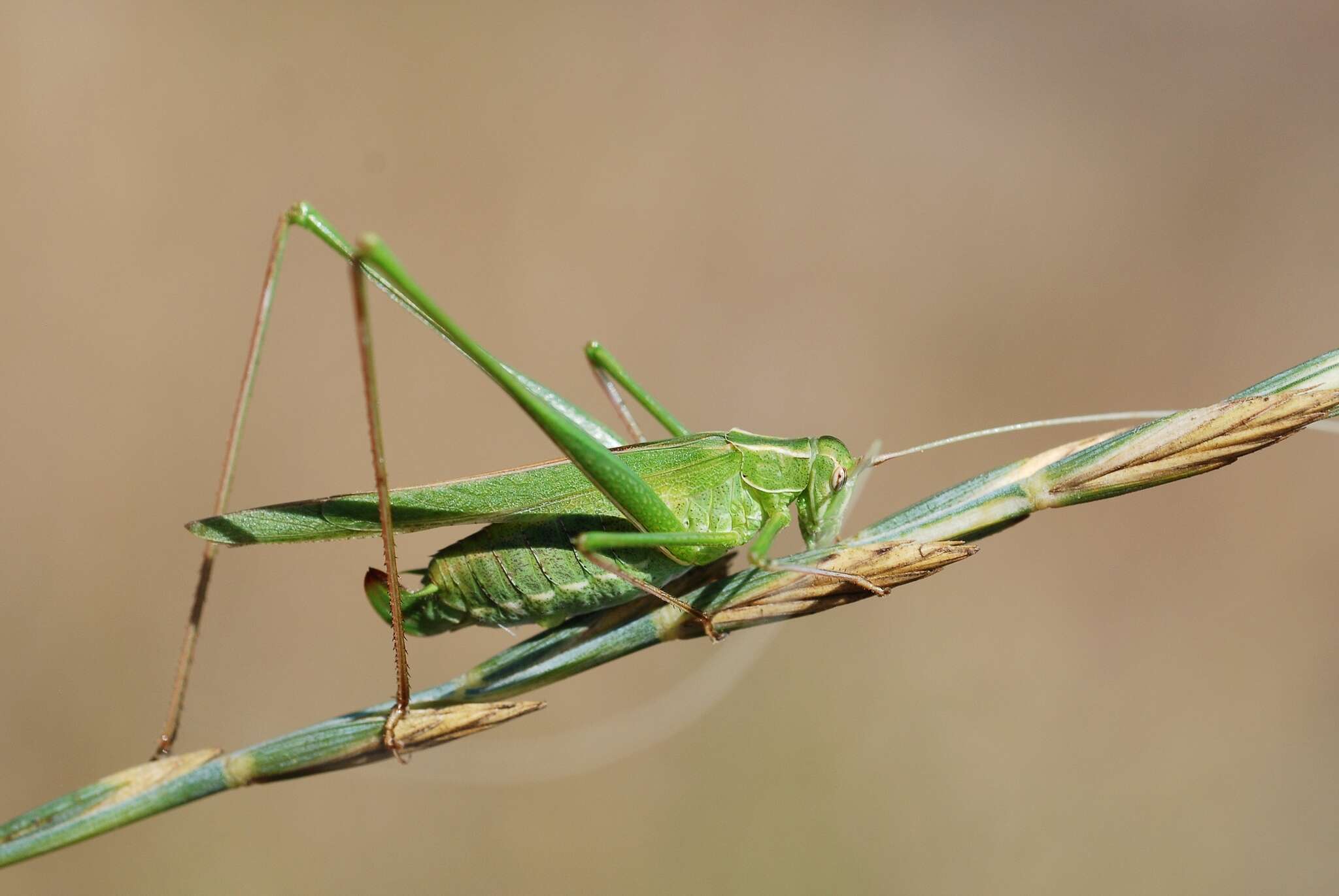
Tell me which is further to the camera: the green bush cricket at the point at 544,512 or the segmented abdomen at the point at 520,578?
the segmented abdomen at the point at 520,578

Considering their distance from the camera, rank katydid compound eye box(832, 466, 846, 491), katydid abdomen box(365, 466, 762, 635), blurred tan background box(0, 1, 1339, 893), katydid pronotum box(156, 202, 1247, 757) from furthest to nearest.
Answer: blurred tan background box(0, 1, 1339, 893)
katydid compound eye box(832, 466, 846, 491)
katydid abdomen box(365, 466, 762, 635)
katydid pronotum box(156, 202, 1247, 757)

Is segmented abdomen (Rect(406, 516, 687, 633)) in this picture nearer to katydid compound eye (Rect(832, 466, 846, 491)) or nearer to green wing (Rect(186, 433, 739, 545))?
green wing (Rect(186, 433, 739, 545))

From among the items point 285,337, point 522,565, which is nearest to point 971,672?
point 522,565

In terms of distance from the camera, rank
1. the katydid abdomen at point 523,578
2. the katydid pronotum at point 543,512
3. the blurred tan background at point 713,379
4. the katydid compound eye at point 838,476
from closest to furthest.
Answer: the katydid pronotum at point 543,512
the katydid abdomen at point 523,578
the katydid compound eye at point 838,476
the blurred tan background at point 713,379

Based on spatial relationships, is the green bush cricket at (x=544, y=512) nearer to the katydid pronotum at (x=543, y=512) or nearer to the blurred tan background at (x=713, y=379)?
the katydid pronotum at (x=543, y=512)

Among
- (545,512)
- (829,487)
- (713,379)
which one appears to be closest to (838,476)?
(829,487)

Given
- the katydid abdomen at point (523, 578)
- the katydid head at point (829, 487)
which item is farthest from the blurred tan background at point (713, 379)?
the katydid abdomen at point (523, 578)

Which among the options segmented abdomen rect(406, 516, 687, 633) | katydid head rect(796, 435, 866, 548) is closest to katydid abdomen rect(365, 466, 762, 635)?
segmented abdomen rect(406, 516, 687, 633)

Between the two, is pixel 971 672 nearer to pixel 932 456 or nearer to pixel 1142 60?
pixel 932 456
